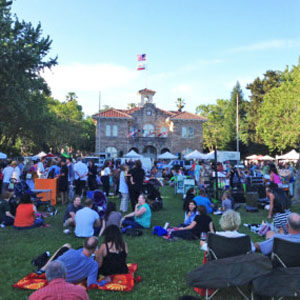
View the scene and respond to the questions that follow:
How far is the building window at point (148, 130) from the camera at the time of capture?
145 feet

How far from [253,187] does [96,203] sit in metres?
7.19

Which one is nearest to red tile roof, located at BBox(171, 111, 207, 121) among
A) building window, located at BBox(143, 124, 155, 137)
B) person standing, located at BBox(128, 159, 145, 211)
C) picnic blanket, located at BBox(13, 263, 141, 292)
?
building window, located at BBox(143, 124, 155, 137)

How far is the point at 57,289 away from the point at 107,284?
80.1 inches

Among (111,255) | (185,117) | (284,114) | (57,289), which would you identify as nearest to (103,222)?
(111,255)

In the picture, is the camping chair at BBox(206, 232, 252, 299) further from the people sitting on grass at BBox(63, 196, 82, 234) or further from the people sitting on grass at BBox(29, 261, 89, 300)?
the people sitting on grass at BBox(63, 196, 82, 234)

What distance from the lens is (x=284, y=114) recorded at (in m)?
37.1

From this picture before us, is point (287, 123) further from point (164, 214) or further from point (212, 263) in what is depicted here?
point (212, 263)

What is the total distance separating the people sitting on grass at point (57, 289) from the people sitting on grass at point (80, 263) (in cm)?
159

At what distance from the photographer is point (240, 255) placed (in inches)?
158

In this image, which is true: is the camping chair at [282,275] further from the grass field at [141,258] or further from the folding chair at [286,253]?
the grass field at [141,258]

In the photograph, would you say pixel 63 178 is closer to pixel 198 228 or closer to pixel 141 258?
pixel 198 228

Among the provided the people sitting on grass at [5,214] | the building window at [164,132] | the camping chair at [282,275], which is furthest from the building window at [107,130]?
the camping chair at [282,275]

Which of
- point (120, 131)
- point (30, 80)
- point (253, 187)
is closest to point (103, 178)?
point (253, 187)

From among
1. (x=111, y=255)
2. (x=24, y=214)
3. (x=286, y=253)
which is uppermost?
(x=286, y=253)
